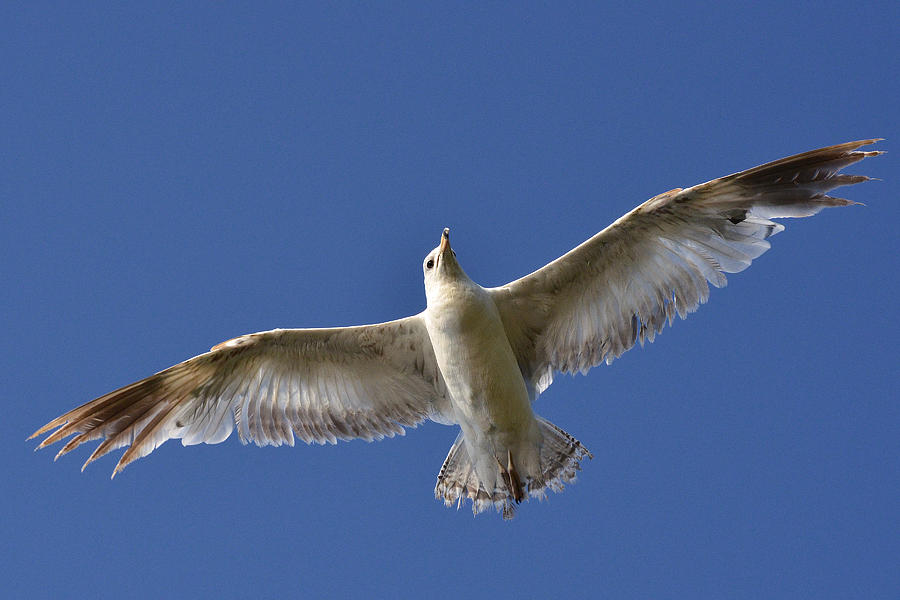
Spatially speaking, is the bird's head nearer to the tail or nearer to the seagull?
the seagull

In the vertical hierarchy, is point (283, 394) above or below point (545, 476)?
above

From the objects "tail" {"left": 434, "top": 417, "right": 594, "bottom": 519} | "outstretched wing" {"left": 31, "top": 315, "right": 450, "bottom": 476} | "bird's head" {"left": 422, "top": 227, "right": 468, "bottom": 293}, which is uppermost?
"bird's head" {"left": 422, "top": 227, "right": 468, "bottom": 293}

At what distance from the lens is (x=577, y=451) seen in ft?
32.4

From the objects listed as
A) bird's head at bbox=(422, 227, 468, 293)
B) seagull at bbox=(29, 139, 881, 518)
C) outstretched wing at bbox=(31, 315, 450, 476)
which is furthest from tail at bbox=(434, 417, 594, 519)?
bird's head at bbox=(422, 227, 468, 293)

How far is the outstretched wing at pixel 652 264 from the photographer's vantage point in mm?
8906

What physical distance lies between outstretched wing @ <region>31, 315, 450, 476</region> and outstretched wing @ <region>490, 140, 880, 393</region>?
3.61 feet

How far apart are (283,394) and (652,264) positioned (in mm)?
3713

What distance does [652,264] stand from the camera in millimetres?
9359

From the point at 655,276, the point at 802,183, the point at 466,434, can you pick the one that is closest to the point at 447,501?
the point at 466,434

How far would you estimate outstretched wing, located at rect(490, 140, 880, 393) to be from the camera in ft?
29.2

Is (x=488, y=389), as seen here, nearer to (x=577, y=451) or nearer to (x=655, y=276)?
(x=577, y=451)

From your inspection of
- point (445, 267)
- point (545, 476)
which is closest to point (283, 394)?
point (445, 267)

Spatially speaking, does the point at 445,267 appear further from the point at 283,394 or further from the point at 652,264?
the point at 283,394

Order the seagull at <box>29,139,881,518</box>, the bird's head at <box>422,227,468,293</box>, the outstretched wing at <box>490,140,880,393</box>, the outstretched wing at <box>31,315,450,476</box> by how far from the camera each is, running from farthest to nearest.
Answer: the outstretched wing at <box>31,315,450,476</box> < the bird's head at <box>422,227,468,293</box> < the seagull at <box>29,139,881,518</box> < the outstretched wing at <box>490,140,880,393</box>
